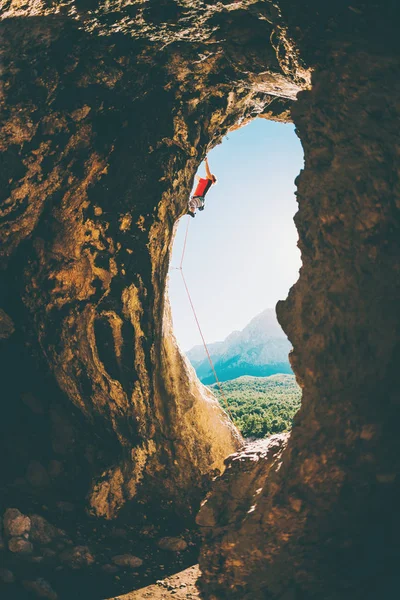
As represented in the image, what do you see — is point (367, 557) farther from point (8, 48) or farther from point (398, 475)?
point (8, 48)

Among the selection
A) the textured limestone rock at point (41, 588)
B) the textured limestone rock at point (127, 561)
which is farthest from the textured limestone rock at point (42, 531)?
the textured limestone rock at point (127, 561)

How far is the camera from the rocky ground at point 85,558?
17.3 feet

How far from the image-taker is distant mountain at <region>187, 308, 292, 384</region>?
107 meters

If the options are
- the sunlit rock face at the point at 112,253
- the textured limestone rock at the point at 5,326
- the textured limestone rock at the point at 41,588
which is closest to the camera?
the textured limestone rock at the point at 41,588

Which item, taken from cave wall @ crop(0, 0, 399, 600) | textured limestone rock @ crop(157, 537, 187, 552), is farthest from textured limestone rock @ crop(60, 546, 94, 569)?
textured limestone rock @ crop(157, 537, 187, 552)

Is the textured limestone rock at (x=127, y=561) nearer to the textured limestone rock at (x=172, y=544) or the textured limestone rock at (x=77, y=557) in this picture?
the textured limestone rock at (x=77, y=557)

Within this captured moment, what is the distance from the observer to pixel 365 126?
376cm

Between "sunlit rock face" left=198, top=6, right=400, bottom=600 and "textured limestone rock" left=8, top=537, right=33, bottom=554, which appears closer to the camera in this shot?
"sunlit rock face" left=198, top=6, right=400, bottom=600

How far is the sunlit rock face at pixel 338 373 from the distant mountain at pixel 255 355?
86.4m

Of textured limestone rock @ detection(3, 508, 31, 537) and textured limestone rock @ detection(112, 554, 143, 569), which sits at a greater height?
textured limestone rock @ detection(3, 508, 31, 537)

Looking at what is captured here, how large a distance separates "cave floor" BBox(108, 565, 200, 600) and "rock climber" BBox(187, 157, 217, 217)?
325 inches

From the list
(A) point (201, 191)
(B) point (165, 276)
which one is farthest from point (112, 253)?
(A) point (201, 191)

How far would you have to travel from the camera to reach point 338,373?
3.99 m

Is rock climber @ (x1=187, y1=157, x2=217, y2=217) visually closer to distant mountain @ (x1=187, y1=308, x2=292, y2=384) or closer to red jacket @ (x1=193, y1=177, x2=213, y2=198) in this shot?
red jacket @ (x1=193, y1=177, x2=213, y2=198)
